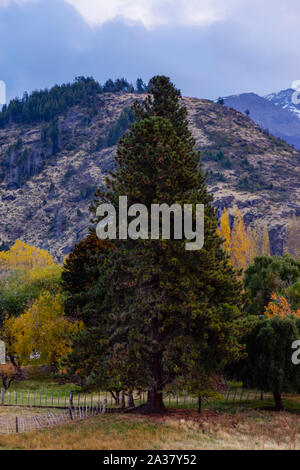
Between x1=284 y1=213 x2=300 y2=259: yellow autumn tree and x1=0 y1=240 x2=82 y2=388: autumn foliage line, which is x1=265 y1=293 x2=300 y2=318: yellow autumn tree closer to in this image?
x1=0 y1=240 x2=82 y2=388: autumn foliage line

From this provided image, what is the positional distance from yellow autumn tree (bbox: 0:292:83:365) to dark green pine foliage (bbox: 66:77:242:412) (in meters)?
14.2

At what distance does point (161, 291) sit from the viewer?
78.4 ft

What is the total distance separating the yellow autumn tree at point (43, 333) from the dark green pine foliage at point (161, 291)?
559 inches

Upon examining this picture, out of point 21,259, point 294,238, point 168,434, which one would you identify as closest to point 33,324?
point 168,434

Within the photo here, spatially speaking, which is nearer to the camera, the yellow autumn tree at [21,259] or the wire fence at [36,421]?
the wire fence at [36,421]

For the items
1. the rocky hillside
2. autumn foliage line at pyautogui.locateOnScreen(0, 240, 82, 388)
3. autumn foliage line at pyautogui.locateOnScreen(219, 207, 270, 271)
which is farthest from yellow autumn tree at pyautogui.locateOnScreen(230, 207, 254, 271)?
the rocky hillside

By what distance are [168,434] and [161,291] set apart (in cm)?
704

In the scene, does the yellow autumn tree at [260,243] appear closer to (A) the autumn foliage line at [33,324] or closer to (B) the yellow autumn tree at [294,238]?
(B) the yellow autumn tree at [294,238]

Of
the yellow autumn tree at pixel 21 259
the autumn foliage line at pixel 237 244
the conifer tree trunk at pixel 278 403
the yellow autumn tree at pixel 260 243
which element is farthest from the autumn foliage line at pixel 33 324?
the yellow autumn tree at pixel 260 243

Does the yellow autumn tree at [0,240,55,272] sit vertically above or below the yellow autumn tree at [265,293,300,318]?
above

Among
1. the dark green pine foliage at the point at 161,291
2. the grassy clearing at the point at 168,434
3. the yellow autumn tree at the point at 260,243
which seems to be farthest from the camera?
the yellow autumn tree at the point at 260,243

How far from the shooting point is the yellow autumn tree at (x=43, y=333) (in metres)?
40.8

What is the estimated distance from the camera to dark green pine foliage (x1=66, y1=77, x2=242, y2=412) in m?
23.0

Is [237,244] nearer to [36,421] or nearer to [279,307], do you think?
[279,307]
